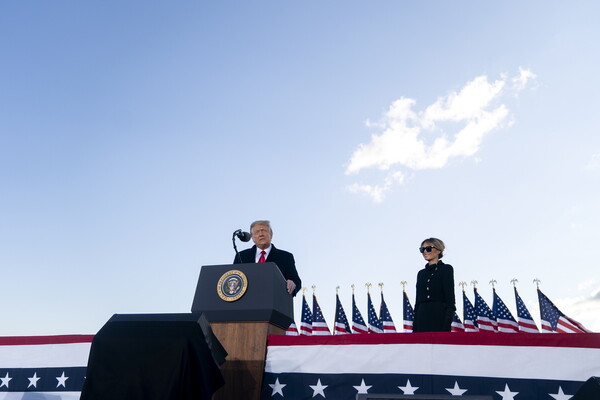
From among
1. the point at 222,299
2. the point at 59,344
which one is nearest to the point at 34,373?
the point at 59,344

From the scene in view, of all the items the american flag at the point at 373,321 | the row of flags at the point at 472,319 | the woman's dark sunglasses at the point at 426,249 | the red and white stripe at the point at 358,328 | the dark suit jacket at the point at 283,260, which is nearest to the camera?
the dark suit jacket at the point at 283,260

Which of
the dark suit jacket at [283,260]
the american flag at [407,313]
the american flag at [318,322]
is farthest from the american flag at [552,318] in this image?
the dark suit jacket at [283,260]

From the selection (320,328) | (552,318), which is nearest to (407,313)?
(320,328)

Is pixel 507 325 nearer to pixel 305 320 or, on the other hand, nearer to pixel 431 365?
pixel 305 320

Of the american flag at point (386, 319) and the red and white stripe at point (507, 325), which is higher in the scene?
the american flag at point (386, 319)

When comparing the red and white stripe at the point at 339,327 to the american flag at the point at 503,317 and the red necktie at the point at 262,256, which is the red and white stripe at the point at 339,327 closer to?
the american flag at the point at 503,317

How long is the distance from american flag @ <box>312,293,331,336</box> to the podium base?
14.6 metres

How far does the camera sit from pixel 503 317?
47.6 ft

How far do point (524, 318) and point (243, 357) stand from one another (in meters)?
13.8

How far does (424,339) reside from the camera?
3100 millimetres

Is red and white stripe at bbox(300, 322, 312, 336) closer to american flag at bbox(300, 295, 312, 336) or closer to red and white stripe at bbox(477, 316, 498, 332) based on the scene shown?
american flag at bbox(300, 295, 312, 336)

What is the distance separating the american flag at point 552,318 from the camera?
483 inches

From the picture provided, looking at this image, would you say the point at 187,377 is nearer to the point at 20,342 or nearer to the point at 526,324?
the point at 20,342

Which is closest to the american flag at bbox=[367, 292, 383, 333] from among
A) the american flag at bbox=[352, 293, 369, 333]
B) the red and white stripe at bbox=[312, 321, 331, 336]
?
the american flag at bbox=[352, 293, 369, 333]
